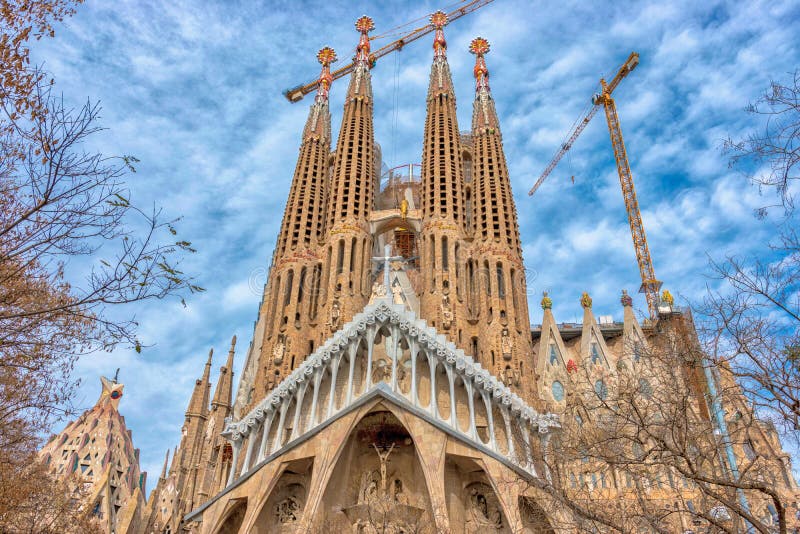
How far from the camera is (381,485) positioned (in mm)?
20859

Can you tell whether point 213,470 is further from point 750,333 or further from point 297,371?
point 750,333

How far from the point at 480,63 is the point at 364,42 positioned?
7507mm

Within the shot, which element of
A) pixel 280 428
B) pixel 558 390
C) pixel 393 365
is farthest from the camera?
pixel 558 390

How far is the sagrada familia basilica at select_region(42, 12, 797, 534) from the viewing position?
20.2 meters

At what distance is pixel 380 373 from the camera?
885 inches

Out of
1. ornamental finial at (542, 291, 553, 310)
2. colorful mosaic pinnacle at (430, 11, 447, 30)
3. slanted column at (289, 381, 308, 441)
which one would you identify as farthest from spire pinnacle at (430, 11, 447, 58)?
slanted column at (289, 381, 308, 441)

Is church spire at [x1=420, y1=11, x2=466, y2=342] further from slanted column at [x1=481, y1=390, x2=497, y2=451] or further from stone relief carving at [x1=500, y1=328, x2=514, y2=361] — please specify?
slanted column at [x1=481, y1=390, x2=497, y2=451]

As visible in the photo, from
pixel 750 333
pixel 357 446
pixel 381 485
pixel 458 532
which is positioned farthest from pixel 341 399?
pixel 750 333

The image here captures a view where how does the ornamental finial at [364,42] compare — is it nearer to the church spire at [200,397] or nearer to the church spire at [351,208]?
the church spire at [351,208]

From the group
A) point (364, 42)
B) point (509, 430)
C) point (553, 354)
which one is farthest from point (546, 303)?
point (364, 42)

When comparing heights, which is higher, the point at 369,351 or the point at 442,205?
the point at 442,205

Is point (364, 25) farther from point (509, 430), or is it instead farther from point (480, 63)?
point (509, 430)

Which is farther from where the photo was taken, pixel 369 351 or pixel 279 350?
pixel 279 350

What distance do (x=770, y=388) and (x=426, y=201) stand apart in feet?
77.6
